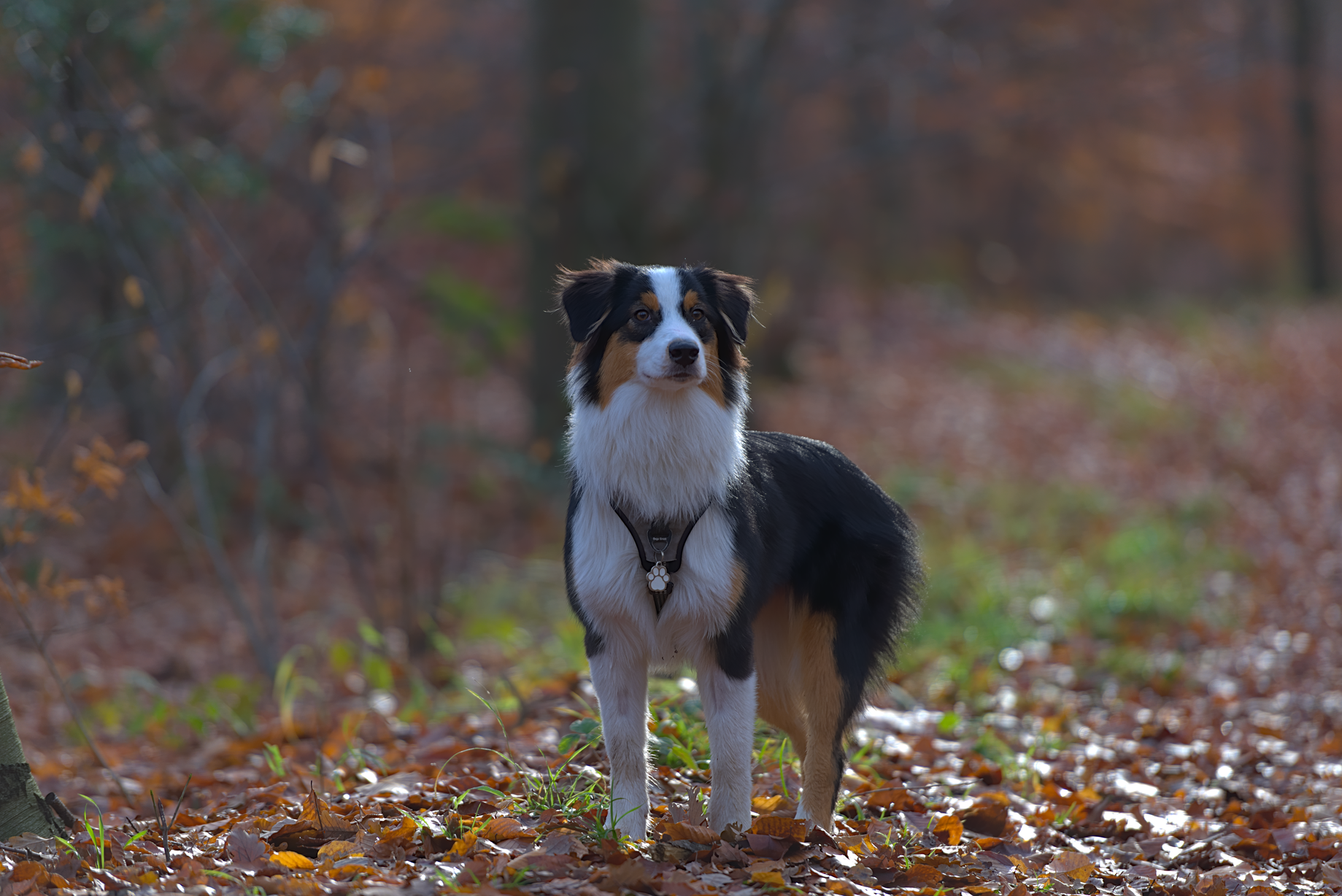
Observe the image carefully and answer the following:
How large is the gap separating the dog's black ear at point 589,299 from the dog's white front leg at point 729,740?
118 cm

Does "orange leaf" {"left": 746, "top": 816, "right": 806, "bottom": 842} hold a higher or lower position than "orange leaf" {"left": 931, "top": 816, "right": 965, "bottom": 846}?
lower

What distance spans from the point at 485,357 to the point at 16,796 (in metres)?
9.08

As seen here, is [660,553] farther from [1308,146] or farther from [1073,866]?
[1308,146]

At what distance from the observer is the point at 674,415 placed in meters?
3.79

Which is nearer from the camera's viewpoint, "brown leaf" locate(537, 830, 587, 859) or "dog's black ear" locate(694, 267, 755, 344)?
"brown leaf" locate(537, 830, 587, 859)

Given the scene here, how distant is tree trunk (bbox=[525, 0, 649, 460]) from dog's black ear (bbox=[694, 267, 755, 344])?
23.0 ft

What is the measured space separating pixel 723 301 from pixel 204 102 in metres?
8.06

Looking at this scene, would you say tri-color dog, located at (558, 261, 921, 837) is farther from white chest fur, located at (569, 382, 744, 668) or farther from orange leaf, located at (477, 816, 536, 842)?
orange leaf, located at (477, 816, 536, 842)

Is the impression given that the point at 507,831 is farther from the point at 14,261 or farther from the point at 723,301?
the point at 14,261

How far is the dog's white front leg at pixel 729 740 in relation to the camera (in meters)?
3.77

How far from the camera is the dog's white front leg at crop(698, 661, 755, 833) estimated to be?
377cm

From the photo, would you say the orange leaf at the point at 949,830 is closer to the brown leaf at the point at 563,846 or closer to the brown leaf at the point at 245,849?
the brown leaf at the point at 563,846

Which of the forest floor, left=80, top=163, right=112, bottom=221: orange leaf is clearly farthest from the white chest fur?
left=80, top=163, right=112, bottom=221: orange leaf

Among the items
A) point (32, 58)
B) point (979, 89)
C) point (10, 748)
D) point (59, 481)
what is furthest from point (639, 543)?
point (979, 89)
